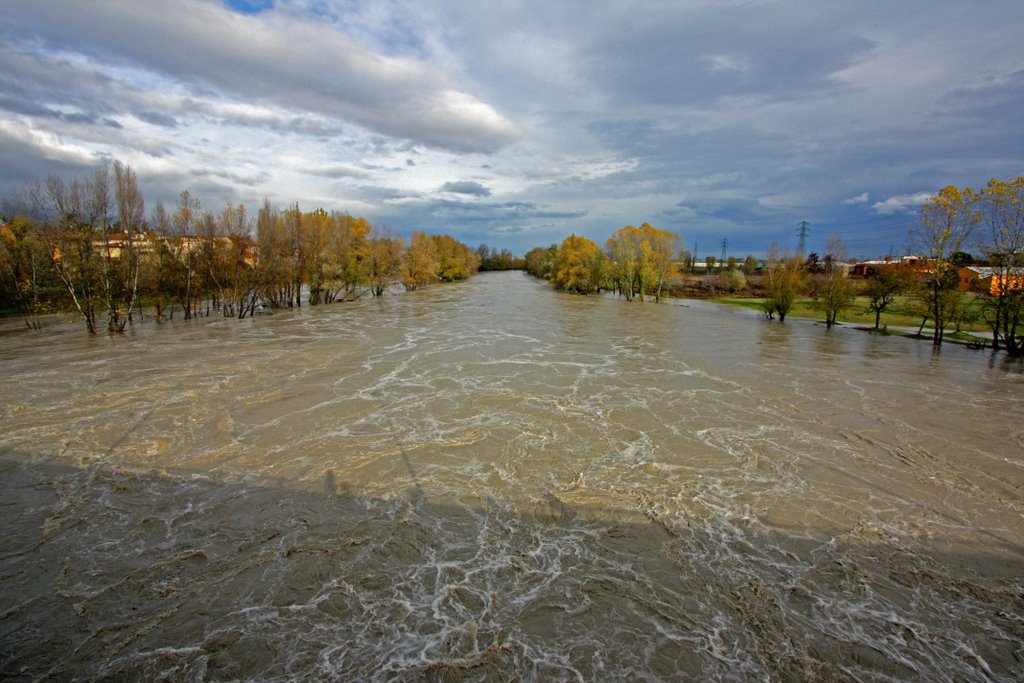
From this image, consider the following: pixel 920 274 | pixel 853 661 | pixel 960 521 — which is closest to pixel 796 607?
pixel 853 661

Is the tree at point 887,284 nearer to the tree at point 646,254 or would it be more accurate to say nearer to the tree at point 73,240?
the tree at point 646,254

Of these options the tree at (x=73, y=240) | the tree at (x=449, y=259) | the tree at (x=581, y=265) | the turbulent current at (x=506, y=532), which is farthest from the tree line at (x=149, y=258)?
the tree at (x=449, y=259)

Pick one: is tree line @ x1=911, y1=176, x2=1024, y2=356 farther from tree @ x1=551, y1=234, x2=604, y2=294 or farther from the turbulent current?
tree @ x1=551, y1=234, x2=604, y2=294

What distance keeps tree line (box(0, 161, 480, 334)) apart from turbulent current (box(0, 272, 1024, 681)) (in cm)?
1399

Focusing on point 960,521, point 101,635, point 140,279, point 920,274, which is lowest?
point 101,635

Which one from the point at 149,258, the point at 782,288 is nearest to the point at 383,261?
the point at 149,258

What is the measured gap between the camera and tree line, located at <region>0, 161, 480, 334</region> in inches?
947

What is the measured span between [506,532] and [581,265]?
6139cm

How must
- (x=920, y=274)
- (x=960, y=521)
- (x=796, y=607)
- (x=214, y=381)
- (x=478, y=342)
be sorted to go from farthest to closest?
(x=920, y=274) < (x=478, y=342) < (x=214, y=381) < (x=960, y=521) < (x=796, y=607)

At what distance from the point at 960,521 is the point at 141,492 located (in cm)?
1388

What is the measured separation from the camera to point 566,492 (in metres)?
7.75

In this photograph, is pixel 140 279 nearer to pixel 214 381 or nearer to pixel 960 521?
pixel 214 381

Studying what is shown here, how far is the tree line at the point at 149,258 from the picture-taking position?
24.1 metres

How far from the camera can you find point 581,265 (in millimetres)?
65375
